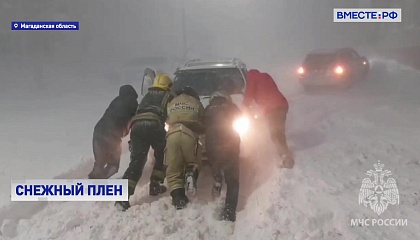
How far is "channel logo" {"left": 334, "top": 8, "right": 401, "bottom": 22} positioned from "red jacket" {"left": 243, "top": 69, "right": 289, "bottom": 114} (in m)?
1.61

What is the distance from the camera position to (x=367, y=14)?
17.5ft

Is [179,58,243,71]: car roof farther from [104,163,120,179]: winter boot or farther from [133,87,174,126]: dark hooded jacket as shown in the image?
[104,163,120,179]: winter boot

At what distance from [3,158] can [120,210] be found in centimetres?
305

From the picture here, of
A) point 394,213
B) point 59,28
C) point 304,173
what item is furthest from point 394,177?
point 59,28

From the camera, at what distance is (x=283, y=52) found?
27.0m

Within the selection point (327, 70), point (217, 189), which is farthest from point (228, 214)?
point (327, 70)

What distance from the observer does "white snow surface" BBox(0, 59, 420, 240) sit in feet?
12.2

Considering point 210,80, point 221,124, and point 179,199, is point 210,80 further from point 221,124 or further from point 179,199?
point 179,199

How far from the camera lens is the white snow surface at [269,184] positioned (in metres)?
3.72

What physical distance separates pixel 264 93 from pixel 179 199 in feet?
6.90

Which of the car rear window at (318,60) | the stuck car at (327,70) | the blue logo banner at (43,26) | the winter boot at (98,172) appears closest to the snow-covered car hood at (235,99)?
the winter boot at (98,172)

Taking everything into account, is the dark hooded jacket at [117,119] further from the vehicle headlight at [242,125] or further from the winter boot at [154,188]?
the vehicle headlight at [242,125]

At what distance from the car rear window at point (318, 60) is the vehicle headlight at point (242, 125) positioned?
6.09 m

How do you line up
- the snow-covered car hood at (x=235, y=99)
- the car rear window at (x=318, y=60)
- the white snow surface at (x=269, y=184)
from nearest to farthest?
the white snow surface at (x=269, y=184) < the snow-covered car hood at (x=235, y=99) < the car rear window at (x=318, y=60)
